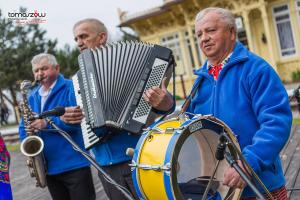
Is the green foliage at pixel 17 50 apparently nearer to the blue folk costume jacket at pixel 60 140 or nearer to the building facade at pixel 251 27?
the building facade at pixel 251 27

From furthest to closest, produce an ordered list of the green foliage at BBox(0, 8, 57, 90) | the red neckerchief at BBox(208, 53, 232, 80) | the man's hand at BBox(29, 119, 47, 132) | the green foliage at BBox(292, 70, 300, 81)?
1. the green foliage at BBox(0, 8, 57, 90)
2. the green foliage at BBox(292, 70, 300, 81)
3. the man's hand at BBox(29, 119, 47, 132)
4. the red neckerchief at BBox(208, 53, 232, 80)

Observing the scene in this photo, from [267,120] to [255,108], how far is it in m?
0.09

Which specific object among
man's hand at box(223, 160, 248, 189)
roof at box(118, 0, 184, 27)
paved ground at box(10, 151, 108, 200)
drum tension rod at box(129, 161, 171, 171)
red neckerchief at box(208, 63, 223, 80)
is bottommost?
paved ground at box(10, 151, 108, 200)

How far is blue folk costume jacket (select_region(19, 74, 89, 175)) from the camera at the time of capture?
3.27 metres

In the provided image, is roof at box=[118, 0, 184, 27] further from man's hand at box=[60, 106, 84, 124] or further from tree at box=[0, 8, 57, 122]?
man's hand at box=[60, 106, 84, 124]

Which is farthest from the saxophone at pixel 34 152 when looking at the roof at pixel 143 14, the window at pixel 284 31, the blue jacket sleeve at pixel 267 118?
the window at pixel 284 31

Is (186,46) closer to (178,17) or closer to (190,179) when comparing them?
(178,17)

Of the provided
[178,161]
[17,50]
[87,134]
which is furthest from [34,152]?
[17,50]

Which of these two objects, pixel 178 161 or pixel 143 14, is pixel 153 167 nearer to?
pixel 178 161

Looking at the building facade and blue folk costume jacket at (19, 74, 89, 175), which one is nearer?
blue folk costume jacket at (19, 74, 89, 175)

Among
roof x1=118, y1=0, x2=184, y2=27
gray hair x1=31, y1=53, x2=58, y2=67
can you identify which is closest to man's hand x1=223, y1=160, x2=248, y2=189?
gray hair x1=31, y1=53, x2=58, y2=67

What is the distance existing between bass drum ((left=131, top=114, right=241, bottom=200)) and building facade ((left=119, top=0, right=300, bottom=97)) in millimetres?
11589

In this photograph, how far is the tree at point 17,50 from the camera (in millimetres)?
25812

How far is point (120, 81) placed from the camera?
2562mm
